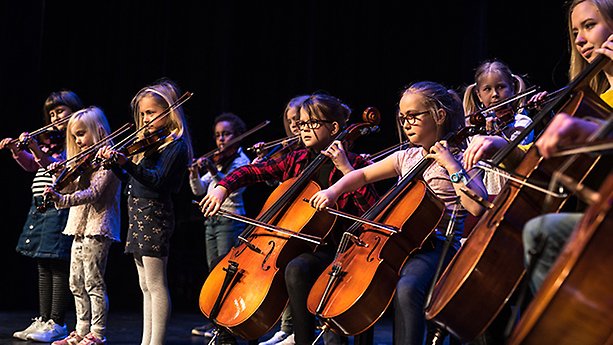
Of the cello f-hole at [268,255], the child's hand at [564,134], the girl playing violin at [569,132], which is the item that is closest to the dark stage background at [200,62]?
the girl playing violin at [569,132]

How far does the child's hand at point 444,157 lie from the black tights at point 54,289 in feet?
8.42

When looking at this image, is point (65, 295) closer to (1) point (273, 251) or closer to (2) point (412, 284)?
(1) point (273, 251)

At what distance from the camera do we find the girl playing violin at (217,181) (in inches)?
174

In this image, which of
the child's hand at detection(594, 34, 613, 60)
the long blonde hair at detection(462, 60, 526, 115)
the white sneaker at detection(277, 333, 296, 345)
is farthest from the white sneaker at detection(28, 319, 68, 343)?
the child's hand at detection(594, 34, 613, 60)

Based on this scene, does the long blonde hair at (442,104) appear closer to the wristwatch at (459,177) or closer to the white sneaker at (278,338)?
the wristwatch at (459,177)

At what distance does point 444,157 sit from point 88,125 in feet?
7.41

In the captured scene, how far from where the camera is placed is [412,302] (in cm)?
232

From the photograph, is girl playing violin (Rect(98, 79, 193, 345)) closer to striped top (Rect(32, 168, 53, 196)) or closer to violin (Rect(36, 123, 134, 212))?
violin (Rect(36, 123, 134, 212))

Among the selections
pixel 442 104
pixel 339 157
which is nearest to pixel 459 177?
pixel 442 104

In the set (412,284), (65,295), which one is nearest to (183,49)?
(65,295)

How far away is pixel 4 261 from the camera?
531 cm

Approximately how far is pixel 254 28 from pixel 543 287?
4495 millimetres

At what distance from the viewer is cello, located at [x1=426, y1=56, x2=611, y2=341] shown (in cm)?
178

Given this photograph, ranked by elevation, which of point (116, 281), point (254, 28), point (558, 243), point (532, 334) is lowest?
point (116, 281)
